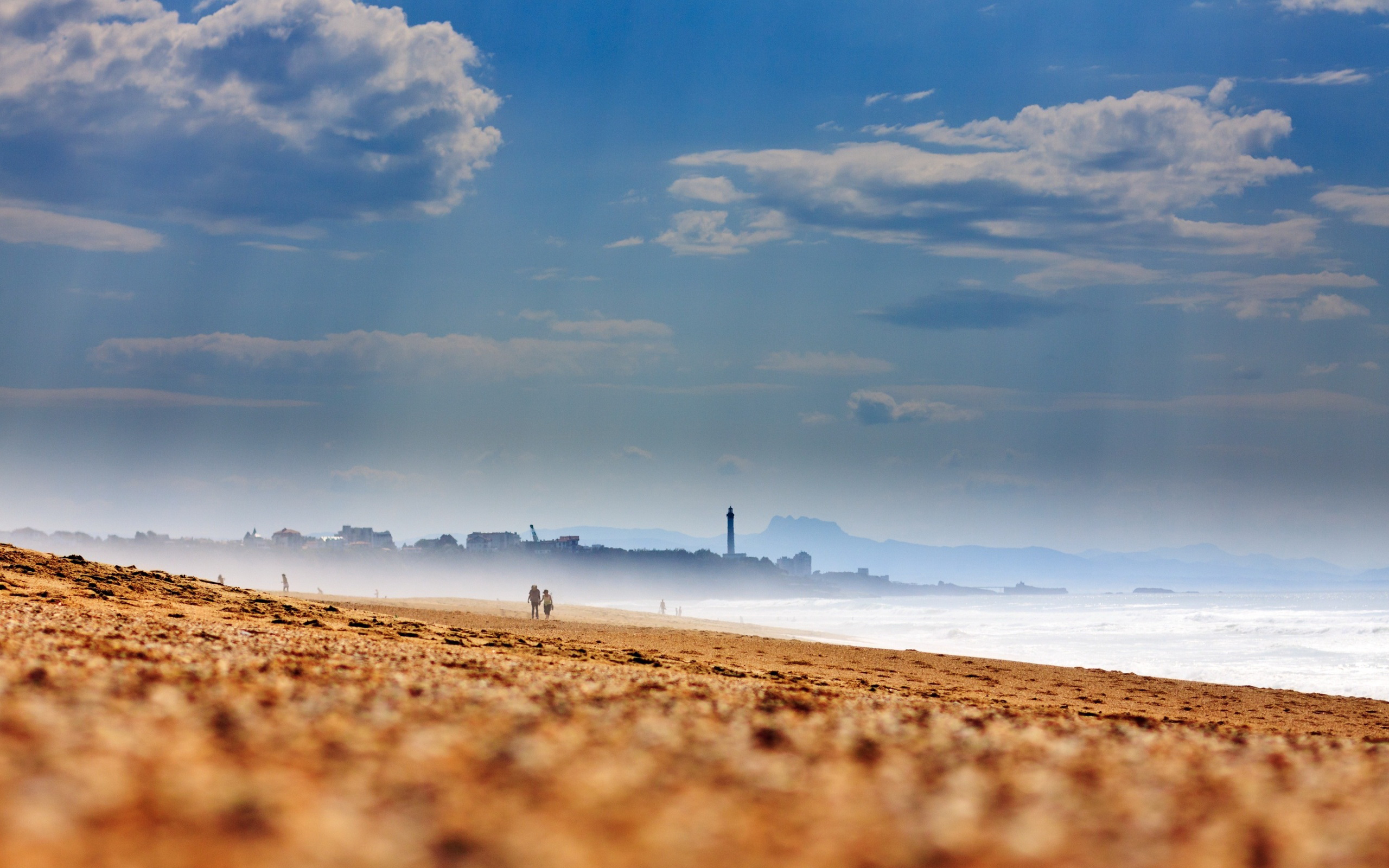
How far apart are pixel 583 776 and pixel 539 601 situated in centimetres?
3723

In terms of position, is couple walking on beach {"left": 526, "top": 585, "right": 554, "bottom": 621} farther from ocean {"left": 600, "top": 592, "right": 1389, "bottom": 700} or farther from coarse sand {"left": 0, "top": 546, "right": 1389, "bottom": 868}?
coarse sand {"left": 0, "top": 546, "right": 1389, "bottom": 868}

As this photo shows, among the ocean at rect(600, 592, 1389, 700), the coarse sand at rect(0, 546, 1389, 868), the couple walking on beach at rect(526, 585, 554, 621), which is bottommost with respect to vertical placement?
the ocean at rect(600, 592, 1389, 700)

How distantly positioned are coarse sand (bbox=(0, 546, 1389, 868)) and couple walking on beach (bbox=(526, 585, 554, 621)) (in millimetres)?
28229

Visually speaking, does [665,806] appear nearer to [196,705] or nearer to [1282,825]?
[1282,825]

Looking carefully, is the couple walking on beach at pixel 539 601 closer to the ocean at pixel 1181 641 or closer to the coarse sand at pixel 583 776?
the ocean at pixel 1181 641

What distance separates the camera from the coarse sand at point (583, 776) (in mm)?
3822

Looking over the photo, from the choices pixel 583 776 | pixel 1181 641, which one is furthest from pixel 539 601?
pixel 583 776

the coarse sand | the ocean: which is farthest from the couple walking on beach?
the coarse sand

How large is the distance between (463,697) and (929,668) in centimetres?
1929

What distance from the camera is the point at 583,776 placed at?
5.11 metres

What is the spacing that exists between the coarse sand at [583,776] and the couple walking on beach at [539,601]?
92.6ft

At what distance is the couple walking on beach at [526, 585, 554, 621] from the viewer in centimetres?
4047

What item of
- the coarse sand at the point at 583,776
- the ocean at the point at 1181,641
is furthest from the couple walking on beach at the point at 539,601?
the coarse sand at the point at 583,776

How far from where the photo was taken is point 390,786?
15.1ft
